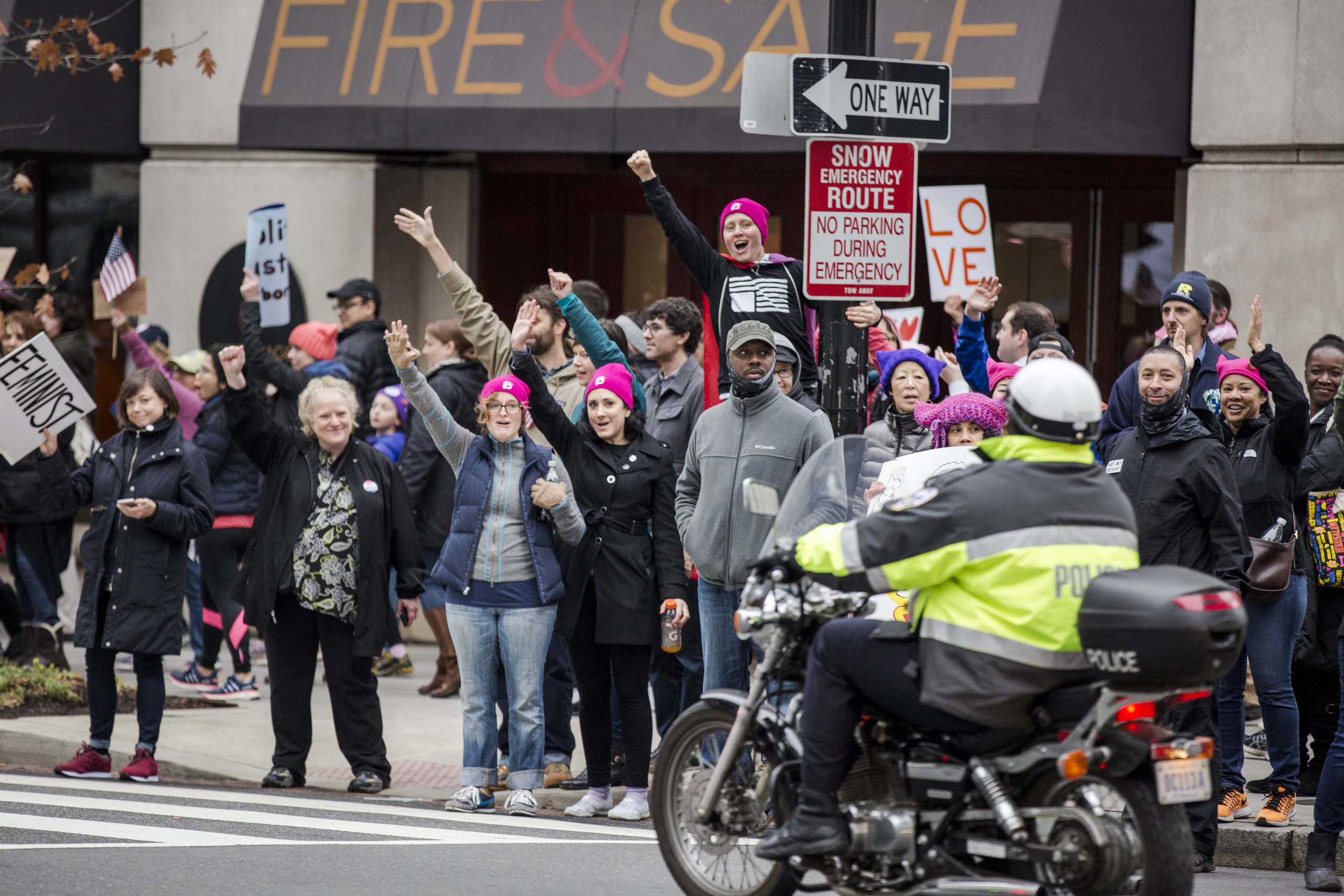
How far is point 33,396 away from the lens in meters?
10.2

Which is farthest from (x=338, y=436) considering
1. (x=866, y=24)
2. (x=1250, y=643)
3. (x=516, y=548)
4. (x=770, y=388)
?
(x=1250, y=643)

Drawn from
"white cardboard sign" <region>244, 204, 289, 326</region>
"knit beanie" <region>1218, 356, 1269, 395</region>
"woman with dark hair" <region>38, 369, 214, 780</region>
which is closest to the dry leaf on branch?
"white cardboard sign" <region>244, 204, 289, 326</region>

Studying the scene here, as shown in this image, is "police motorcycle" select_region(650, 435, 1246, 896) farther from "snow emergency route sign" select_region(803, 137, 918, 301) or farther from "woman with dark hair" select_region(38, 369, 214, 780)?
"woman with dark hair" select_region(38, 369, 214, 780)

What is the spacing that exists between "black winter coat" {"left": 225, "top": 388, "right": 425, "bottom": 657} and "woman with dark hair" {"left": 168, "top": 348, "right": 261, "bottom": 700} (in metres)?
2.35

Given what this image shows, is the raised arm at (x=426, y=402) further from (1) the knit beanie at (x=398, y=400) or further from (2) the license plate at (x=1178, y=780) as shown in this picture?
(2) the license plate at (x=1178, y=780)

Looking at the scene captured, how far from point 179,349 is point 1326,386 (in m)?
8.97

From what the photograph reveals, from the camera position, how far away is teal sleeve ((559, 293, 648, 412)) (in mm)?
8617

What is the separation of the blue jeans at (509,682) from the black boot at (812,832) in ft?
9.38

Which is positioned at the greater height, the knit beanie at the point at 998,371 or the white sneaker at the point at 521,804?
the knit beanie at the point at 998,371

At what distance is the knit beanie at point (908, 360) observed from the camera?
815 centimetres

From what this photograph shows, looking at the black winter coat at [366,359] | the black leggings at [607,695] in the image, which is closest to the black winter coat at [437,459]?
the black winter coat at [366,359]

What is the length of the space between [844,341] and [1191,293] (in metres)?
1.94

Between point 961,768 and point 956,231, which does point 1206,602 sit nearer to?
point 961,768

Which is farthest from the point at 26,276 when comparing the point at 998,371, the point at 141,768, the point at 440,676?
the point at 998,371
